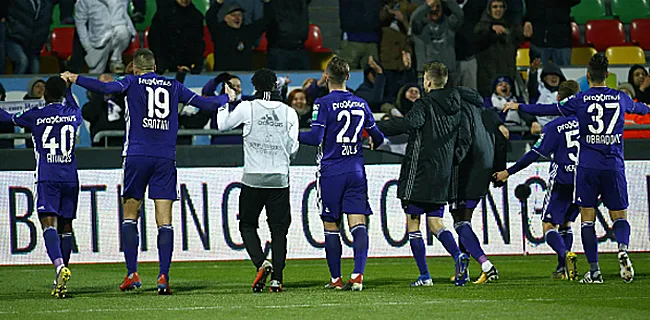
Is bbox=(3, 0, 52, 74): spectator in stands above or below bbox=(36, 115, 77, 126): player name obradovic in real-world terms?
above

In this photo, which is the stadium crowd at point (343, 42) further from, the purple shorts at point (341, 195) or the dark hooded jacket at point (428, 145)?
the purple shorts at point (341, 195)

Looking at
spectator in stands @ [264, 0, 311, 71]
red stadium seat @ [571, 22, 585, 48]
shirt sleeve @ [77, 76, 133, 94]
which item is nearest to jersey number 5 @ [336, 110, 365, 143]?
shirt sleeve @ [77, 76, 133, 94]

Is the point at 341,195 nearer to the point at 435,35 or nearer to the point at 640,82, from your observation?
the point at 435,35

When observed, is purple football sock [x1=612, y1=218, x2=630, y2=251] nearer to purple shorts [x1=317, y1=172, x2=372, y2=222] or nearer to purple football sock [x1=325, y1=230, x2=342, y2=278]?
purple shorts [x1=317, y1=172, x2=372, y2=222]

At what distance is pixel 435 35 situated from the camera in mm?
17188

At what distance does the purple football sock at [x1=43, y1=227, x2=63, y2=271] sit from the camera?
1014 centimetres

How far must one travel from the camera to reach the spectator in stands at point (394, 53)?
17.2 m

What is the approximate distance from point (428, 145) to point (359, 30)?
727cm

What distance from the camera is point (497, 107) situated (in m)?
16.4

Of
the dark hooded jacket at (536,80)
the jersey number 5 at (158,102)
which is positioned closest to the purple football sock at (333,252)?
the jersey number 5 at (158,102)

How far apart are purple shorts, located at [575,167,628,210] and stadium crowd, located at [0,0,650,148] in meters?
5.84

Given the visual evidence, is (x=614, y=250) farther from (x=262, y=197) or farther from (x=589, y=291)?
(x=262, y=197)

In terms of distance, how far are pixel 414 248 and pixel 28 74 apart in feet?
29.4

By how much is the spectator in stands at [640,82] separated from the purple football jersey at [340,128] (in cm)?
805
